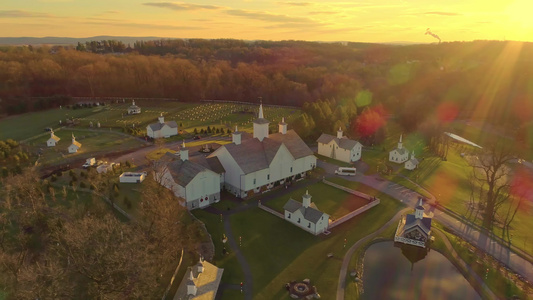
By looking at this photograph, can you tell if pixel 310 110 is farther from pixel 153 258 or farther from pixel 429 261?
pixel 153 258

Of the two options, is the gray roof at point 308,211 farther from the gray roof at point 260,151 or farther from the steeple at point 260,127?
the steeple at point 260,127

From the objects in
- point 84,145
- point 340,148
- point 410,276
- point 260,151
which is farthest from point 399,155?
point 84,145

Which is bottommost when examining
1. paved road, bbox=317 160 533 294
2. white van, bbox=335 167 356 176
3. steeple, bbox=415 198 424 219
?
paved road, bbox=317 160 533 294

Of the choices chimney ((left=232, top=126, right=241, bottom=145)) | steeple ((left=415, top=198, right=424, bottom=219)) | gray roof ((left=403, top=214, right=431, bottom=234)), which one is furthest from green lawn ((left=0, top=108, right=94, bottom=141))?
steeple ((left=415, top=198, right=424, bottom=219))

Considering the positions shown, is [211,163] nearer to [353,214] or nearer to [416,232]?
[353,214]

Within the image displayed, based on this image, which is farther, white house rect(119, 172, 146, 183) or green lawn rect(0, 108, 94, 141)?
green lawn rect(0, 108, 94, 141)

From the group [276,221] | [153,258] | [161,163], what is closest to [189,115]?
[161,163]

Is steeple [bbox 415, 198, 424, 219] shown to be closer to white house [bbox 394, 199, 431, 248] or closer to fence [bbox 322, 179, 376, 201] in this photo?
white house [bbox 394, 199, 431, 248]
